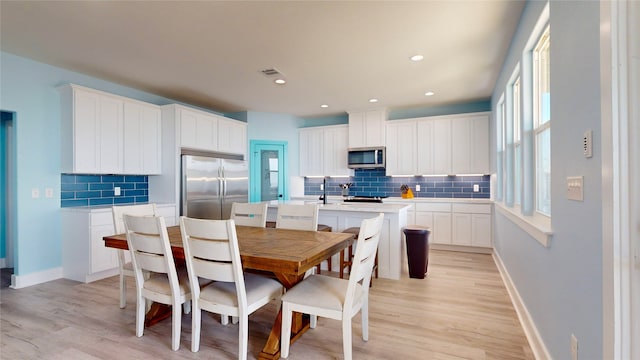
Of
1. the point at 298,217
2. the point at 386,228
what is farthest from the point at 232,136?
the point at 386,228

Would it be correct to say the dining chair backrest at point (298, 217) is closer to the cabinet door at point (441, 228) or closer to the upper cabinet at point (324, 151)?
the cabinet door at point (441, 228)

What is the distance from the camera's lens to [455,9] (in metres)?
2.46

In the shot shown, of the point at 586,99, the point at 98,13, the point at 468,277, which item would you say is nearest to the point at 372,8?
the point at 586,99

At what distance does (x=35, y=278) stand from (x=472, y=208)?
19.5 feet

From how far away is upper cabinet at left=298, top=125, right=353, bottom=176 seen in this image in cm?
620

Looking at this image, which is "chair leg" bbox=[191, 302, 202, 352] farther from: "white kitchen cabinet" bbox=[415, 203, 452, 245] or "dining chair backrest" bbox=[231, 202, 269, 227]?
"white kitchen cabinet" bbox=[415, 203, 452, 245]

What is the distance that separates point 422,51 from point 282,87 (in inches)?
81.7

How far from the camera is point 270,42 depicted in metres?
3.04

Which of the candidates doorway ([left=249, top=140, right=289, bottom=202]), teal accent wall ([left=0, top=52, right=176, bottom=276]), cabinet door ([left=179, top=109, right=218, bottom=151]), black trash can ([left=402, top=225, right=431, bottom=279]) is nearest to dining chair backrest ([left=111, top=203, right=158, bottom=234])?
teal accent wall ([left=0, top=52, right=176, bottom=276])

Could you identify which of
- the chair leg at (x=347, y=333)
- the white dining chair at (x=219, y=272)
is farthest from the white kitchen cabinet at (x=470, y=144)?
the white dining chair at (x=219, y=272)

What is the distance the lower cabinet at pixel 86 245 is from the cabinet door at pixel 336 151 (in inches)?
152

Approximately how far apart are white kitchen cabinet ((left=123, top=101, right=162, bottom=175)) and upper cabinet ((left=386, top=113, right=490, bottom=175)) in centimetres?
392

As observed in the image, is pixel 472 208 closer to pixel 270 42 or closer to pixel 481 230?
pixel 481 230

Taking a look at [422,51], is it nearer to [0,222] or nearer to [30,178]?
[30,178]
